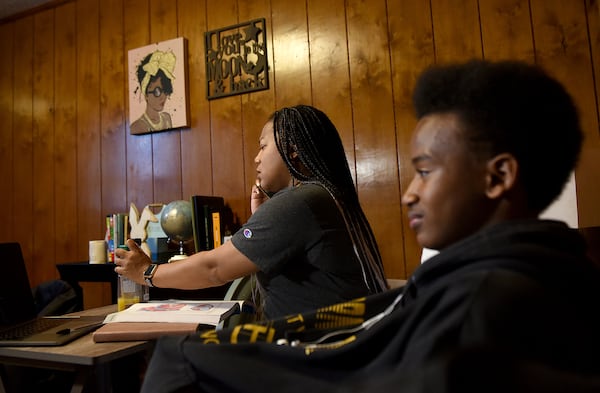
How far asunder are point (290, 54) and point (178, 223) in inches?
39.4

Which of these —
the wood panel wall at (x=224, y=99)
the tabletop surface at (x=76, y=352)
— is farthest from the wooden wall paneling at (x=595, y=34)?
the tabletop surface at (x=76, y=352)

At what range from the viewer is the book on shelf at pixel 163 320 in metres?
0.93

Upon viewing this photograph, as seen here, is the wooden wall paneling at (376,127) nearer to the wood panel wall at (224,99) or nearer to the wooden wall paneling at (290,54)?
the wood panel wall at (224,99)

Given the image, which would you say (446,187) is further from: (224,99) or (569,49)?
(224,99)

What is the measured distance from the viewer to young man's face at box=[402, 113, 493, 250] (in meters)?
0.51

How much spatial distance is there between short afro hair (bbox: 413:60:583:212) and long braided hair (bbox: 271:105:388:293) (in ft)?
2.01

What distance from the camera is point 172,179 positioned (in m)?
2.51

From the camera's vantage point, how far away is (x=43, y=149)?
9.46 feet

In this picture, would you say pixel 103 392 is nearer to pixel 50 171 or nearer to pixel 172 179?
pixel 172 179

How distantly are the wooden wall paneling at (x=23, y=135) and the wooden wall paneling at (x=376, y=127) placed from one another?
216 centimetres

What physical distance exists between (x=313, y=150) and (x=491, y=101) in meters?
0.72

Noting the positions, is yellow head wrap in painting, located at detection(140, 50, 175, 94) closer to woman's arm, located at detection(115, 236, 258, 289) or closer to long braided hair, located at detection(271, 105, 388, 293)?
long braided hair, located at detection(271, 105, 388, 293)

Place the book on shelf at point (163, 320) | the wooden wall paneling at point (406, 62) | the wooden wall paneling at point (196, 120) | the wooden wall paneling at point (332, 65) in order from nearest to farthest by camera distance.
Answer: the book on shelf at point (163, 320)
the wooden wall paneling at point (406, 62)
the wooden wall paneling at point (332, 65)
the wooden wall paneling at point (196, 120)

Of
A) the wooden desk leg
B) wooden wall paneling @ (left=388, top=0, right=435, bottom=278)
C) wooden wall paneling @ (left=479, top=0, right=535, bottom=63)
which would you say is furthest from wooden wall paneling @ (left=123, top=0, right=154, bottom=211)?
wooden wall paneling @ (left=479, top=0, right=535, bottom=63)
